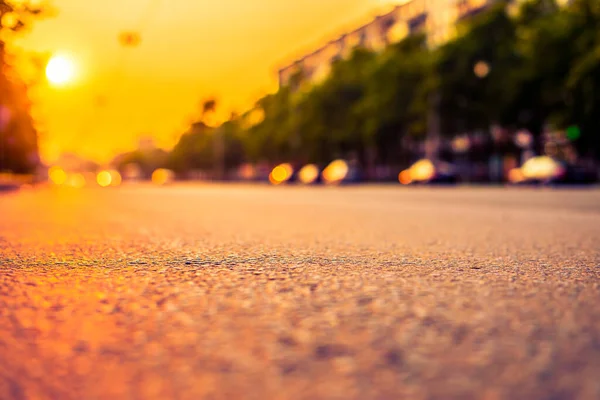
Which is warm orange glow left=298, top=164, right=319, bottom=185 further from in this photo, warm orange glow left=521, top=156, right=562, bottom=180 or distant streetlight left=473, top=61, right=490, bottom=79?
warm orange glow left=521, top=156, right=562, bottom=180

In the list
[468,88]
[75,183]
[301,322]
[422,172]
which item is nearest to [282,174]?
[468,88]

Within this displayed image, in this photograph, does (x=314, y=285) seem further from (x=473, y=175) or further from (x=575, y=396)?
(x=473, y=175)

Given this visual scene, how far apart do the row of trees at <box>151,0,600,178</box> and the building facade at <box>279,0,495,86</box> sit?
547 cm

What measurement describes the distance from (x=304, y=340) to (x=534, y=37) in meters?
40.7

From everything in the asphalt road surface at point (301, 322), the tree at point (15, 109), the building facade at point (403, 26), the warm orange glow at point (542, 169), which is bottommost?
the warm orange glow at point (542, 169)

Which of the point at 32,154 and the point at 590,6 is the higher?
the point at 590,6

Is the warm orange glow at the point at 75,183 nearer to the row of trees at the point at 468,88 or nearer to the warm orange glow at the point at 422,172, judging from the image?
the row of trees at the point at 468,88

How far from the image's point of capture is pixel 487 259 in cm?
615

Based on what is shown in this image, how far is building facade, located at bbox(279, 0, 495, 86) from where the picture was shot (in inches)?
2886

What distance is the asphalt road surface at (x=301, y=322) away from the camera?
254 cm

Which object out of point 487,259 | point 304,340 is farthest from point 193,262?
point 304,340

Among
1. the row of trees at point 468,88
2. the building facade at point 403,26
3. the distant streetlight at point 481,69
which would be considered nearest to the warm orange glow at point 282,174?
the row of trees at point 468,88

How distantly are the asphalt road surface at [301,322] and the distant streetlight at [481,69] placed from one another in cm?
4057

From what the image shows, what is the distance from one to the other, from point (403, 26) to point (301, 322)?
8781cm
